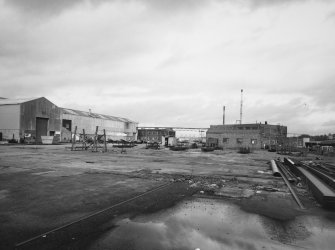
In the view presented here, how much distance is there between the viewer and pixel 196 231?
4480mm

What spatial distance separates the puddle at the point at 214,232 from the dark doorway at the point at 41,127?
4580 cm

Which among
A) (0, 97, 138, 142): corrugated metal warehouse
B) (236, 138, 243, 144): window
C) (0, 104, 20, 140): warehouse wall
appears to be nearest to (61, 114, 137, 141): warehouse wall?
(0, 97, 138, 142): corrugated metal warehouse

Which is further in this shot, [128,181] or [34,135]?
[34,135]

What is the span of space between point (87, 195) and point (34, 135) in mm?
42892

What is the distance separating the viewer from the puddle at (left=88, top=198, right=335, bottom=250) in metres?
3.92

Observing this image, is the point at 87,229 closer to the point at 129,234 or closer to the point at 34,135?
the point at 129,234

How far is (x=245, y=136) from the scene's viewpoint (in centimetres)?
5206

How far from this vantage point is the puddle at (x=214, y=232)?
392 cm

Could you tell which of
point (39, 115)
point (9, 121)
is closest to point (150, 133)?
point (39, 115)

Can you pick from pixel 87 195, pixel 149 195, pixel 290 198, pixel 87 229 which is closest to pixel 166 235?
pixel 87 229

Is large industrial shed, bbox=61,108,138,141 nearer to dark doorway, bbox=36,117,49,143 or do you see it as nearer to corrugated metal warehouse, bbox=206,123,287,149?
dark doorway, bbox=36,117,49,143

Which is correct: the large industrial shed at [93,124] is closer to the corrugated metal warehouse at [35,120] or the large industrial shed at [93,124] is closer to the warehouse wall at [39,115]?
the corrugated metal warehouse at [35,120]

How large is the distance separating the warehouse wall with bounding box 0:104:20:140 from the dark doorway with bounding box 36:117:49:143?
3998 millimetres

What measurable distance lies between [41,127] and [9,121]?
209 inches
